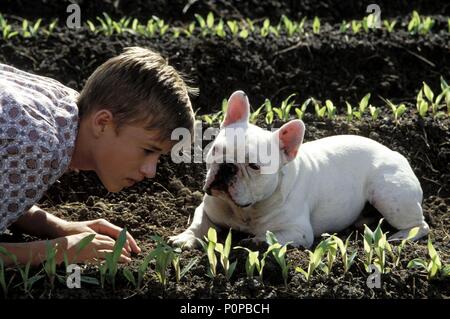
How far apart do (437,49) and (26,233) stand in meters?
4.20

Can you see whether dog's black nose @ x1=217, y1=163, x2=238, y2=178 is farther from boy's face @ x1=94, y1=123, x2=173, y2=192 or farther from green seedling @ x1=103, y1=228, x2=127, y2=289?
green seedling @ x1=103, y1=228, x2=127, y2=289

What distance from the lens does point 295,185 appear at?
189 inches

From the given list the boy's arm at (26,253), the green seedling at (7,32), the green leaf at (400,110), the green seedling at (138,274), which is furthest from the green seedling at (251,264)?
the green seedling at (7,32)

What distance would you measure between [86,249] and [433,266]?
1.66 meters

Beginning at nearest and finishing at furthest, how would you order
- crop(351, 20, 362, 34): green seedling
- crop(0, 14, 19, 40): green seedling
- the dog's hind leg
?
the dog's hind leg
crop(0, 14, 19, 40): green seedling
crop(351, 20, 362, 34): green seedling

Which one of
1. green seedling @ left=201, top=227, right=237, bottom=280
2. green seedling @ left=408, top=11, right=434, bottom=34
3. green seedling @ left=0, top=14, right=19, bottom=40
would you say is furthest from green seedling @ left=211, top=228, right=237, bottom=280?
green seedling @ left=408, top=11, right=434, bottom=34

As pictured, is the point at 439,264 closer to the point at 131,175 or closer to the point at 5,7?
the point at 131,175

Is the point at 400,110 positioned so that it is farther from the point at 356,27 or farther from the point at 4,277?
the point at 4,277

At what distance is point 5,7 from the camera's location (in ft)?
27.2

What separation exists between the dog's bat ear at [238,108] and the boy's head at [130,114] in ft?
1.48

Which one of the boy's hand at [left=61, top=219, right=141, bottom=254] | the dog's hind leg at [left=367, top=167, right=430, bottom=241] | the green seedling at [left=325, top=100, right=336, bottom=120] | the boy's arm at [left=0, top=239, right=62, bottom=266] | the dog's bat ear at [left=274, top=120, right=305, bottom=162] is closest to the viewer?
the boy's arm at [left=0, top=239, right=62, bottom=266]

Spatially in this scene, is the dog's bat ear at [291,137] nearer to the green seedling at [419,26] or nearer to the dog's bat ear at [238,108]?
the dog's bat ear at [238,108]

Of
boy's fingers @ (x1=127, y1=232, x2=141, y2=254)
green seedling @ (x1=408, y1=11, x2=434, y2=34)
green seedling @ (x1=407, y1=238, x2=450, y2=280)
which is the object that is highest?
green seedling @ (x1=408, y1=11, x2=434, y2=34)

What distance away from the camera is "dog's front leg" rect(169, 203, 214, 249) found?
14.9 ft
